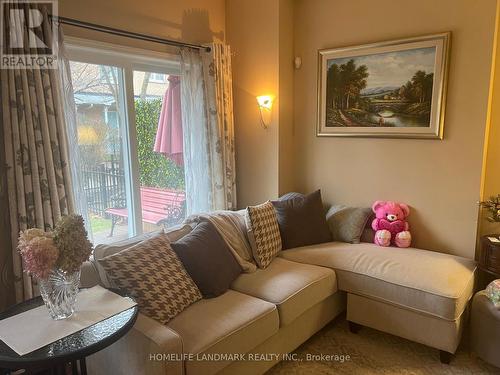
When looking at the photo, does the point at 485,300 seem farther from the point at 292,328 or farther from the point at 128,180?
the point at 128,180

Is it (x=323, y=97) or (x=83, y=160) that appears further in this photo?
(x=323, y=97)

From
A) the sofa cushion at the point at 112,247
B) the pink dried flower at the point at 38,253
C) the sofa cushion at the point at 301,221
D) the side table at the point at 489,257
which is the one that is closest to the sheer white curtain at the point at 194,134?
the sofa cushion at the point at 301,221

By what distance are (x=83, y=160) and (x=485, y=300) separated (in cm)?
288

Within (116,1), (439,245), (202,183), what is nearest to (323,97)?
(202,183)

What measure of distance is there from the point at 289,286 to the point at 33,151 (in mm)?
1761

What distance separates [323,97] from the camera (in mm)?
3488

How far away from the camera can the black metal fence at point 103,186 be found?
110 inches

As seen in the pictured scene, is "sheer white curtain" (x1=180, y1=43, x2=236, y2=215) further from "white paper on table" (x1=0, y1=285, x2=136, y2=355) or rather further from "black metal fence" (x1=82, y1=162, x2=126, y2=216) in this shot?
"white paper on table" (x1=0, y1=285, x2=136, y2=355)

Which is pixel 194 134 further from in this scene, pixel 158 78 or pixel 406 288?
pixel 406 288

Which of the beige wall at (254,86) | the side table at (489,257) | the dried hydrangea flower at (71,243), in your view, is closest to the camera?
the dried hydrangea flower at (71,243)

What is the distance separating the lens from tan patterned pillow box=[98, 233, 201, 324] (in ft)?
6.41

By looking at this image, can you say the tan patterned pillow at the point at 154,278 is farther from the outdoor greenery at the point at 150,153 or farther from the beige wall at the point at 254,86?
the beige wall at the point at 254,86

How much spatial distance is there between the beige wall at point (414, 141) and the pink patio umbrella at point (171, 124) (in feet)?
3.73

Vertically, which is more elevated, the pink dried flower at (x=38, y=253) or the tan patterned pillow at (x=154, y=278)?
the pink dried flower at (x=38, y=253)
